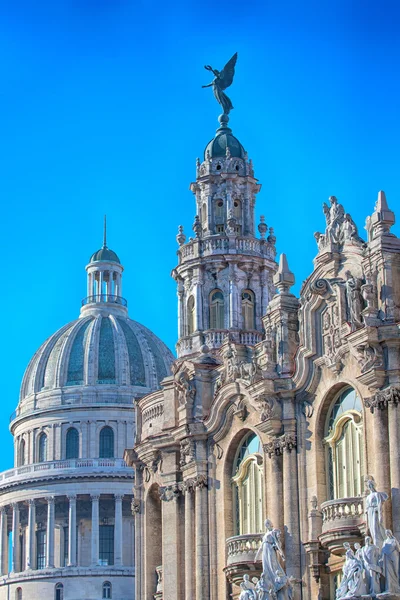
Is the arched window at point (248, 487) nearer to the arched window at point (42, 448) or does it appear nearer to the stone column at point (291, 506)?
the stone column at point (291, 506)

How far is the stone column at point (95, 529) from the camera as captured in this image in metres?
105

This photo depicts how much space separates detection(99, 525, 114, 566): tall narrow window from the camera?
105 m

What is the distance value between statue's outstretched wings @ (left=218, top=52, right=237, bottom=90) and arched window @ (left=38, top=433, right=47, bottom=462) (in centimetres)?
4974

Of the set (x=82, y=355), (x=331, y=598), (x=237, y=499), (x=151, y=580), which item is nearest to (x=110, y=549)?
(x=82, y=355)

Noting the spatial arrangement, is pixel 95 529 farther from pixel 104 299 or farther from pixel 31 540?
pixel 104 299

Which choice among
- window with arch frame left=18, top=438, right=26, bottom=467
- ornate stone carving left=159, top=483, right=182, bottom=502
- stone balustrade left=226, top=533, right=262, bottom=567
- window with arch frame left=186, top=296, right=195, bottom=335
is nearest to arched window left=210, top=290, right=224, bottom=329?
window with arch frame left=186, top=296, right=195, bottom=335

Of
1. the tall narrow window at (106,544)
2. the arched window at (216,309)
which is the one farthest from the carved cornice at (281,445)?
the tall narrow window at (106,544)

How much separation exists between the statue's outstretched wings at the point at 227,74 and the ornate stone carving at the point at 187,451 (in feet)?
60.8

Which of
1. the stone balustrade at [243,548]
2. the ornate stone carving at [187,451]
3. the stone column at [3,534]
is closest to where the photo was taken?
the stone balustrade at [243,548]

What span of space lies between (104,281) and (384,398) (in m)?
74.1

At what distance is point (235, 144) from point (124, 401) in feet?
151

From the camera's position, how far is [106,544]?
106 meters

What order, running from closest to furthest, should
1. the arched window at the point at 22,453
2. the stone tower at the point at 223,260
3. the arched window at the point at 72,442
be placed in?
1. the stone tower at the point at 223,260
2. the arched window at the point at 72,442
3. the arched window at the point at 22,453

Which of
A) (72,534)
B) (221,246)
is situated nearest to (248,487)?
(221,246)
